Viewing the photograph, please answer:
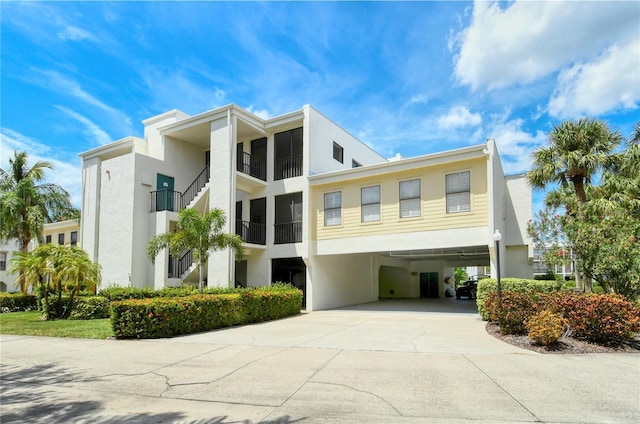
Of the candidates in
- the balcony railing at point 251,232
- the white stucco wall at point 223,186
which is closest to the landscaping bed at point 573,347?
the white stucco wall at point 223,186

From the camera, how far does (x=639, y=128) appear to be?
1786cm

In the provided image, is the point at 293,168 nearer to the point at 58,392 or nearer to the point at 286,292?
the point at 286,292

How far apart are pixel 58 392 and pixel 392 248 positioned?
1255 cm

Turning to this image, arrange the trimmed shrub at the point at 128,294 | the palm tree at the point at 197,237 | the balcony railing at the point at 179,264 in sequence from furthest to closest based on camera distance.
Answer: the balcony railing at the point at 179,264, the trimmed shrub at the point at 128,294, the palm tree at the point at 197,237

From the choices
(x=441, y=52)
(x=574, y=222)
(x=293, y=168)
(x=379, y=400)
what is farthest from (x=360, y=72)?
(x=379, y=400)

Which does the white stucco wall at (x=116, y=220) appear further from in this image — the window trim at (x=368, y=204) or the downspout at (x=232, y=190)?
Result: the window trim at (x=368, y=204)

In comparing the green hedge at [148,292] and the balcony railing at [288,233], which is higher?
the balcony railing at [288,233]

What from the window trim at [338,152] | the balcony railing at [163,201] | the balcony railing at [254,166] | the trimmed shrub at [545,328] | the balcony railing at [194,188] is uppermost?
the window trim at [338,152]

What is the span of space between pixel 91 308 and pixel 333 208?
401 inches

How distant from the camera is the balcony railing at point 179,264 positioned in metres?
19.6

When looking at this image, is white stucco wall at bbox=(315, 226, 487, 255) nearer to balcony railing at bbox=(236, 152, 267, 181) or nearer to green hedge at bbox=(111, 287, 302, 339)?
green hedge at bbox=(111, 287, 302, 339)

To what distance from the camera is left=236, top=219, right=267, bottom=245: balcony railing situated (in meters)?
19.1

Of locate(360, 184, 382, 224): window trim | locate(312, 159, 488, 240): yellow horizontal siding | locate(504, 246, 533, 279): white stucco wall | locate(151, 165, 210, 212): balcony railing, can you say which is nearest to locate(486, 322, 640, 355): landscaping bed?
locate(312, 159, 488, 240): yellow horizontal siding

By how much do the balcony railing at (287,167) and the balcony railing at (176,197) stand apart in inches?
147
